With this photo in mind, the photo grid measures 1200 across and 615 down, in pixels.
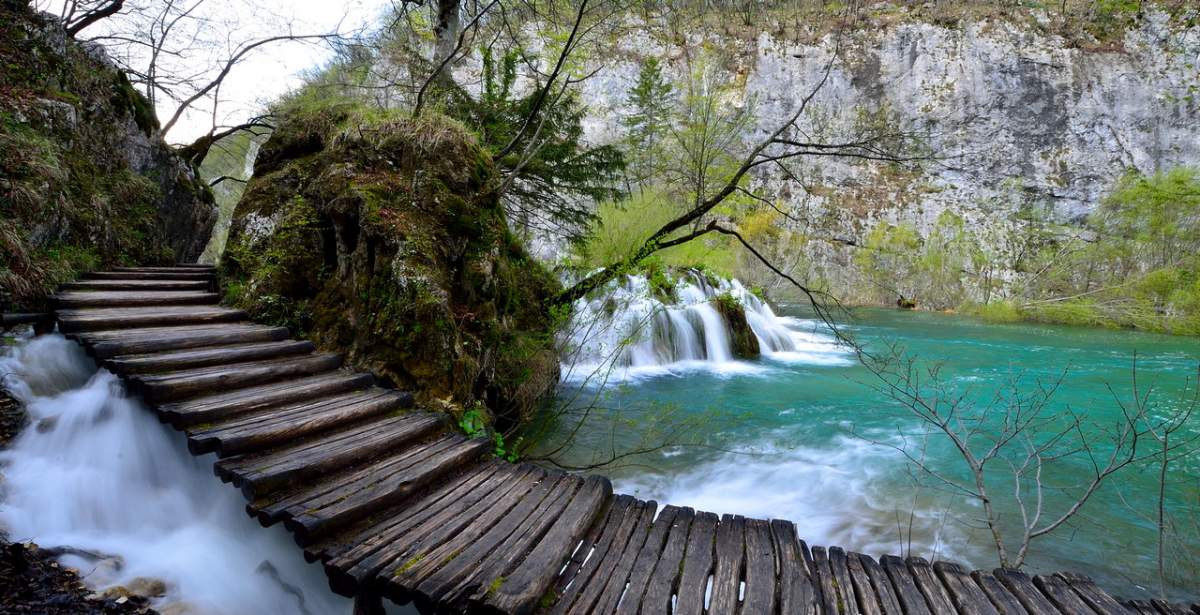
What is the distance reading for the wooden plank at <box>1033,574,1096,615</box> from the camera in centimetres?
238

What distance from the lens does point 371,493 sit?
274 cm

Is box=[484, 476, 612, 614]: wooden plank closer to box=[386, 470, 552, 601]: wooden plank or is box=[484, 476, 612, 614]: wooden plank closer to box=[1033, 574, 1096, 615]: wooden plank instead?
box=[386, 470, 552, 601]: wooden plank

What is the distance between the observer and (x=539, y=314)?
695 cm

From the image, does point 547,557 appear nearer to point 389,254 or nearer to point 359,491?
point 359,491

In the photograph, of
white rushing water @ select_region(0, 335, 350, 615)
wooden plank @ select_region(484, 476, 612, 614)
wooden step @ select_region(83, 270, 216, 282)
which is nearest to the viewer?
wooden plank @ select_region(484, 476, 612, 614)

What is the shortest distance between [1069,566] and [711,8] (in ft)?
17.8

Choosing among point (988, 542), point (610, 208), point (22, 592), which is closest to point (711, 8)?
point (22, 592)

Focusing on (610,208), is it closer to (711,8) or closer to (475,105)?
(475,105)

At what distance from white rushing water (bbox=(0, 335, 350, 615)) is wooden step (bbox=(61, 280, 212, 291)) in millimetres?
2060

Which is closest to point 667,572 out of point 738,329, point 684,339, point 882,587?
point 882,587

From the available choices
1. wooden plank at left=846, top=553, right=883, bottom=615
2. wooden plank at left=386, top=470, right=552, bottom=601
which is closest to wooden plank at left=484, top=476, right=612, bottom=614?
wooden plank at left=386, top=470, right=552, bottom=601

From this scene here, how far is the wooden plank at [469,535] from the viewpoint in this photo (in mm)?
2166

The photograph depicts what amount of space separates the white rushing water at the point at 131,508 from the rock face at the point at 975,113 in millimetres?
34173

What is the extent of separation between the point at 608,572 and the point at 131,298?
5.57m
